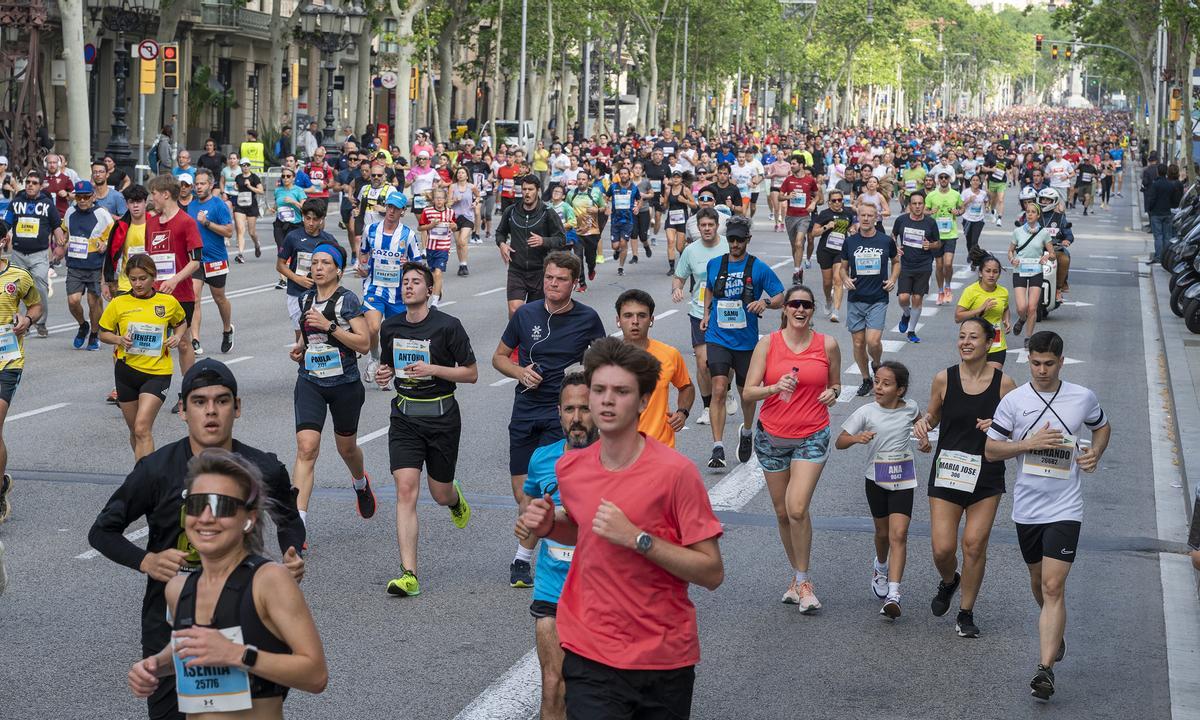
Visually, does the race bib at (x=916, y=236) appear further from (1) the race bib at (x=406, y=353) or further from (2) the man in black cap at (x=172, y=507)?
(2) the man in black cap at (x=172, y=507)

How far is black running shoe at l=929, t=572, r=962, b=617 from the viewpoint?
923 centimetres

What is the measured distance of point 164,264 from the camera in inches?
606

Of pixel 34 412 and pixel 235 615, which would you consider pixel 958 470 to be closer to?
pixel 235 615

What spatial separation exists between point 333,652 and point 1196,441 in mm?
8529

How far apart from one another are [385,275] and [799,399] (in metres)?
7.11

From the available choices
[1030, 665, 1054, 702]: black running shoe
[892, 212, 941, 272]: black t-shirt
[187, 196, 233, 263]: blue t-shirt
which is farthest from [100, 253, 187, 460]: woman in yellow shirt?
[892, 212, 941, 272]: black t-shirt

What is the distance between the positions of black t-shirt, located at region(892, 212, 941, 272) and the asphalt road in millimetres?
5250

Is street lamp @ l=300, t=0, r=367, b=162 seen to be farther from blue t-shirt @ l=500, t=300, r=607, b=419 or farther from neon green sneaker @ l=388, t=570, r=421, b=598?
neon green sneaker @ l=388, t=570, r=421, b=598

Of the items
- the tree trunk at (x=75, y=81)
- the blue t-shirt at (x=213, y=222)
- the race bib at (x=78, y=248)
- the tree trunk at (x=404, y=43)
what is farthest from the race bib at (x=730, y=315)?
the tree trunk at (x=404, y=43)

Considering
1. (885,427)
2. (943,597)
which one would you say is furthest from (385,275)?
(943,597)

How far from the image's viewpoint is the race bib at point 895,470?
917 centimetres

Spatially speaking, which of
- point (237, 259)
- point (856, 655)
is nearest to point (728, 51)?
point (237, 259)

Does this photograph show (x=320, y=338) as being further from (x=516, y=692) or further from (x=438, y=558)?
(x=516, y=692)

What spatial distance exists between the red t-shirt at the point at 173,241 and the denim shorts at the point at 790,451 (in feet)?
23.6
